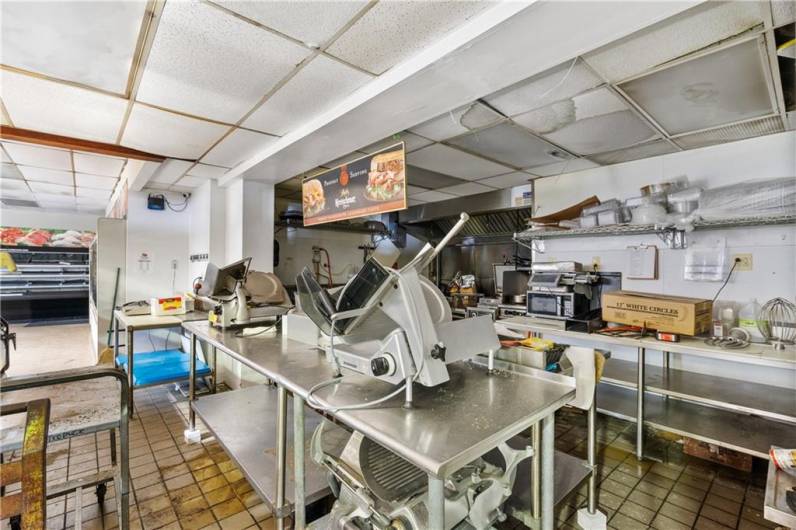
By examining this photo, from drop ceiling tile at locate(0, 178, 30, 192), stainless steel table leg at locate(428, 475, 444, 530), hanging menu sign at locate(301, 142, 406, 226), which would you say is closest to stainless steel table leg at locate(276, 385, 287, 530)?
stainless steel table leg at locate(428, 475, 444, 530)

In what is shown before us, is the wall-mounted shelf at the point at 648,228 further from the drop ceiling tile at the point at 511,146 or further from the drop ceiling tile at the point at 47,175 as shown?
the drop ceiling tile at the point at 47,175

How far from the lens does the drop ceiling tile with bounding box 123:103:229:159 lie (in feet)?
9.51

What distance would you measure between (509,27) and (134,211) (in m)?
5.36

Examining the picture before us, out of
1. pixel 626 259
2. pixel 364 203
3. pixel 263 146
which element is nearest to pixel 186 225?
pixel 263 146

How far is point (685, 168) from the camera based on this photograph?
3.45 metres

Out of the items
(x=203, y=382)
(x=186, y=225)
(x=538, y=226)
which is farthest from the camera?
(x=186, y=225)

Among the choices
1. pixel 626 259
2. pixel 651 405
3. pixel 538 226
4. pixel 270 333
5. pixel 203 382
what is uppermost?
pixel 538 226

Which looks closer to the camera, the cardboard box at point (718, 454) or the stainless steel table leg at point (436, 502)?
the stainless steel table leg at point (436, 502)

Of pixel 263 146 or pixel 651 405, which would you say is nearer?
pixel 651 405

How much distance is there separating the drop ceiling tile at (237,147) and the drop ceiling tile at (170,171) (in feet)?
1.12

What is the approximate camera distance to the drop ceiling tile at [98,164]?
4230mm

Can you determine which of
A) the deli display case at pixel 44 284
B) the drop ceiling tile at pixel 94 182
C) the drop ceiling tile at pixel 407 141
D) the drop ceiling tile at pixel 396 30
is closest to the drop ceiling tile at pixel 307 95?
the drop ceiling tile at pixel 396 30

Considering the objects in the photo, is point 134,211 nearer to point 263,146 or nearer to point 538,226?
point 263,146

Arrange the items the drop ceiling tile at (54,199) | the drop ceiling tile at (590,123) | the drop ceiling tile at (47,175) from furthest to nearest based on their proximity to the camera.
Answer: the drop ceiling tile at (54,199), the drop ceiling tile at (47,175), the drop ceiling tile at (590,123)
